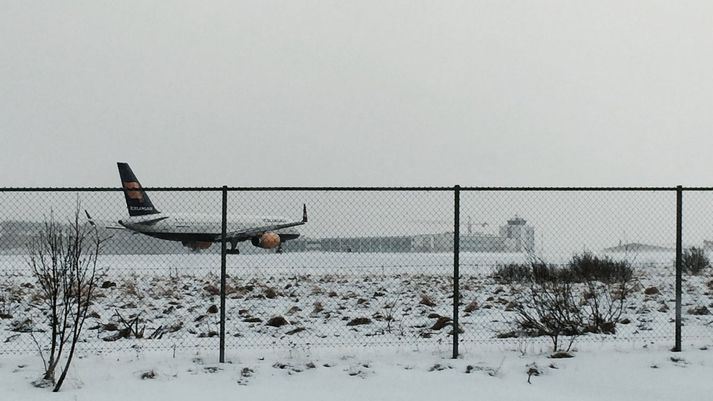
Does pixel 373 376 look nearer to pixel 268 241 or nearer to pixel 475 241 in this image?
pixel 475 241

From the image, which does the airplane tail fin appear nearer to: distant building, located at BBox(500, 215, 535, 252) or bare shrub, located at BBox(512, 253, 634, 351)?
bare shrub, located at BBox(512, 253, 634, 351)

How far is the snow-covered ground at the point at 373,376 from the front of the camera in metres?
6.05

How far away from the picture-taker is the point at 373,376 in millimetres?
6543

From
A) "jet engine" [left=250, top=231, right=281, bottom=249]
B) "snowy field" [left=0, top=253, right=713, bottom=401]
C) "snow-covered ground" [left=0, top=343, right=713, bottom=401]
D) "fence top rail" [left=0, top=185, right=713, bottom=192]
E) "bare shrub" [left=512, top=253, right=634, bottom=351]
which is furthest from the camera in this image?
"jet engine" [left=250, top=231, right=281, bottom=249]

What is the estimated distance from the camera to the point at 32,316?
10.7 meters

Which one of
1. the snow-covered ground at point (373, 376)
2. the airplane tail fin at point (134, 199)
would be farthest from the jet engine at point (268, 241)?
the snow-covered ground at point (373, 376)

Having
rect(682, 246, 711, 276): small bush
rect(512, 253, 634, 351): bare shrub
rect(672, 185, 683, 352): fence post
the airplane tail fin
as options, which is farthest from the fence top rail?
the airplane tail fin

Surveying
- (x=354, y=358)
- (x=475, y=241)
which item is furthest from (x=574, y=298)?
(x=354, y=358)

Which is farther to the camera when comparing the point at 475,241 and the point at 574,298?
the point at 574,298

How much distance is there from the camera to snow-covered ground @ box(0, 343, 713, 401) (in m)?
6.05

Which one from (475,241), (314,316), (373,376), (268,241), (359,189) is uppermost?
(359,189)

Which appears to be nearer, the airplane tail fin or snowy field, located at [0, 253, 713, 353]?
snowy field, located at [0, 253, 713, 353]

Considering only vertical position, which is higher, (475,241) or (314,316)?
(475,241)

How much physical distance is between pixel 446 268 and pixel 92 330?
738 inches
